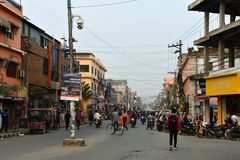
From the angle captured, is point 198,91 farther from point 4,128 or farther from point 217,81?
point 4,128

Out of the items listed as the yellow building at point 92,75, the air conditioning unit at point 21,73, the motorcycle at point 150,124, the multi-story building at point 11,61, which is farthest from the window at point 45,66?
the yellow building at point 92,75

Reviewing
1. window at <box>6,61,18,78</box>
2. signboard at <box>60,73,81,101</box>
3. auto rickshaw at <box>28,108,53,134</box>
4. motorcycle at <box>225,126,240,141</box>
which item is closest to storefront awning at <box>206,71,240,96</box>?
motorcycle at <box>225,126,240,141</box>

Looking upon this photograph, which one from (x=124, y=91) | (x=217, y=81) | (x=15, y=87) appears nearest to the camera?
(x=217, y=81)

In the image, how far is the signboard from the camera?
71.6 feet

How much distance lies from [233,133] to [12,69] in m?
21.7

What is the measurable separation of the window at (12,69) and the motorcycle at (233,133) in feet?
67.8

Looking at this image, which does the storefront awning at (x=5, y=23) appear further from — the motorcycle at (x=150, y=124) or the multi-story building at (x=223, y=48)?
the multi-story building at (x=223, y=48)

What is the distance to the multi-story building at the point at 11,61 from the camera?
37688mm

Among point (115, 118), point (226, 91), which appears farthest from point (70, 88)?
point (226, 91)

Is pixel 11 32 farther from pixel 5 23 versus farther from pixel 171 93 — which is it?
pixel 171 93

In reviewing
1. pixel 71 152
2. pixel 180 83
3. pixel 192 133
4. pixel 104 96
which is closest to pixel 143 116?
pixel 180 83

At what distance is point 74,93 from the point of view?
21844 millimetres

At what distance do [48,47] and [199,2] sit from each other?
18846 millimetres

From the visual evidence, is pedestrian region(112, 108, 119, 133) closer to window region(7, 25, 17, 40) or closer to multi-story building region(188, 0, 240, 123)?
multi-story building region(188, 0, 240, 123)
